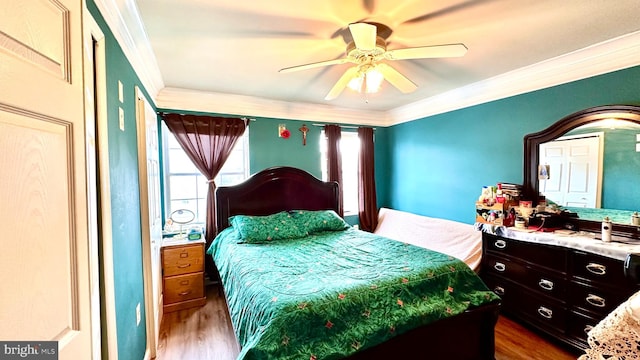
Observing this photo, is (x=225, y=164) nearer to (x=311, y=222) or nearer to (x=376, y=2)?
(x=311, y=222)

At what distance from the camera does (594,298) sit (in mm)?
2027

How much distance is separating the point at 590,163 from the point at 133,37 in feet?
12.4

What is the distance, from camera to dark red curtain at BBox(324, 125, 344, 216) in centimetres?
414

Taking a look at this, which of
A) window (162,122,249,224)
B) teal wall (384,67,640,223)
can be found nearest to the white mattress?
teal wall (384,67,640,223)

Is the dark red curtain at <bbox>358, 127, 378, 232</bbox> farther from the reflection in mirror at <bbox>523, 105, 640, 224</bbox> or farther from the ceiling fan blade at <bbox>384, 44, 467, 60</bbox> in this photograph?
the ceiling fan blade at <bbox>384, 44, 467, 60</bbox>

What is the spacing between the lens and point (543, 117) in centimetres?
272

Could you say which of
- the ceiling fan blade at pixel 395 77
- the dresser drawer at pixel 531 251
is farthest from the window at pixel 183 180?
the dresser drawer at pixel 531 251

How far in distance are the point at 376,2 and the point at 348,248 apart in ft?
6.43

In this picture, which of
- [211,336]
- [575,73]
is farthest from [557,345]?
[211,336]

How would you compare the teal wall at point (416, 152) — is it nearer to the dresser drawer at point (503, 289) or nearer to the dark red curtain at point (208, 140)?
the dark red curtain at point (208, 140)

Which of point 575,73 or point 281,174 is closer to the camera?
point 575,73

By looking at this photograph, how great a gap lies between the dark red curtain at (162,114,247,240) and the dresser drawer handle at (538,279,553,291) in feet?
11.1

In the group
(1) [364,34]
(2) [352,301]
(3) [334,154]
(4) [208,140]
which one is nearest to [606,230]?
A: (2) [352,301]

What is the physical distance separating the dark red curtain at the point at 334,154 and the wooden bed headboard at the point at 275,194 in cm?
24
